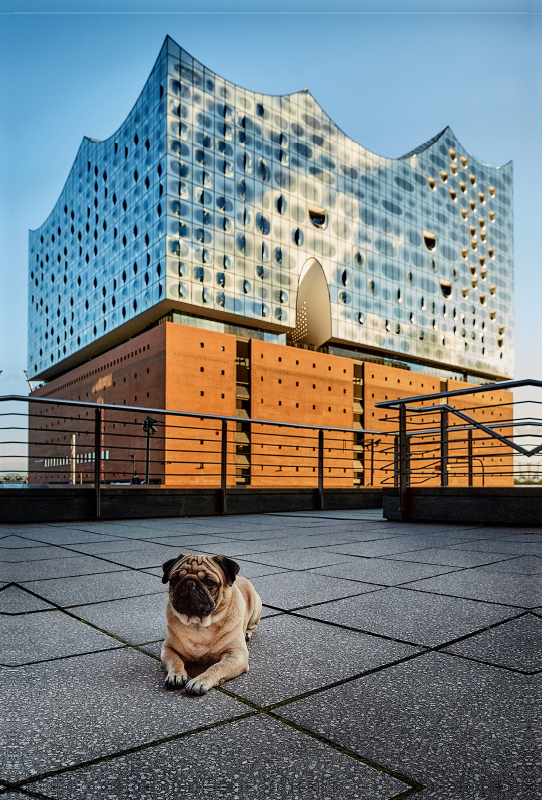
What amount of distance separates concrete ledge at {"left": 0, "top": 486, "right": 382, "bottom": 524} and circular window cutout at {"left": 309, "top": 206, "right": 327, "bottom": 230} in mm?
41358

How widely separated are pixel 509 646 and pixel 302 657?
86cm

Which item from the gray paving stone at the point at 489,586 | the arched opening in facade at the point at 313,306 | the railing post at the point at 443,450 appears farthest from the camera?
the arched opening in facade at the point at 313,306

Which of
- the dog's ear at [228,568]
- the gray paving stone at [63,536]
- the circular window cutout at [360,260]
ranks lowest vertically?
the gray paving stone at [63,536]

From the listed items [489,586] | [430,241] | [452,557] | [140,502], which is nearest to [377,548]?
[452,557]

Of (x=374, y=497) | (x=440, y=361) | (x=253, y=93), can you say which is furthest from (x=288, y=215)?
(x=374, y=497)

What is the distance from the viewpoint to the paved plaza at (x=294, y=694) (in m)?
1.35

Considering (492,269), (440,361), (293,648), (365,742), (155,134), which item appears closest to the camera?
(365,742)

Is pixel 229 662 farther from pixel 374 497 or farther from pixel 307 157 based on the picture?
pixel 307 157

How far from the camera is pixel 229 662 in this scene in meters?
2.02

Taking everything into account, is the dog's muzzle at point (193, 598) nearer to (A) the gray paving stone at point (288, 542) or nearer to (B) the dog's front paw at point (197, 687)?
(B) the dog's front paw at point (197, 687)

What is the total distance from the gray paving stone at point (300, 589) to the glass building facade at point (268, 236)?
120 feet

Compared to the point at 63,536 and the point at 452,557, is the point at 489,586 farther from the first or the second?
the point at 63,536

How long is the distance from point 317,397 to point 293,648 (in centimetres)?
4637

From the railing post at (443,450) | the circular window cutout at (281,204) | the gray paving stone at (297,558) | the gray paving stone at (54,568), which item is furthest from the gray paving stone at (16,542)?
the circular window cutout at (281,204)
